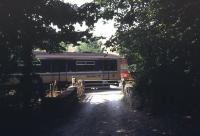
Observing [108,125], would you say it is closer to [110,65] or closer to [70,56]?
[70,56]

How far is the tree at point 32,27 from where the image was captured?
14578mm

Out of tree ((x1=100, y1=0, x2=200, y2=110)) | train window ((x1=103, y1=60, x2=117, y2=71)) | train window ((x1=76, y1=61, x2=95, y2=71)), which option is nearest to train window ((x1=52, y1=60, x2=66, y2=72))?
train window ((x1=76, y1=61, x2=95, y2=71))

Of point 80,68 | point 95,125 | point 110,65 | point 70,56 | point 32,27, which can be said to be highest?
point 70,56

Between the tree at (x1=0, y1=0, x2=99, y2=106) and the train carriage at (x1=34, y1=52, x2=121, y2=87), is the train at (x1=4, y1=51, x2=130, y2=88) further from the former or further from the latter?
the tree at (x1=0, y1=0, x2=99, y2=106)

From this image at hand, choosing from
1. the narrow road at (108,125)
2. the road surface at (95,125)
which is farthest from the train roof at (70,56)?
the road surface at (95,125)

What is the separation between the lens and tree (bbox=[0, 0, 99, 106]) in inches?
574

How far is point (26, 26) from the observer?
15.6 metres

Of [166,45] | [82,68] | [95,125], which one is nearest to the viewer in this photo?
[166,45]

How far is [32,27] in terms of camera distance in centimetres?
1612

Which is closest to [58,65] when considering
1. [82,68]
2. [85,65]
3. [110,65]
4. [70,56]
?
[70,56]

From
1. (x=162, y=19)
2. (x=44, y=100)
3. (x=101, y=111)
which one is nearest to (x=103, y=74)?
(x=101, y=111)

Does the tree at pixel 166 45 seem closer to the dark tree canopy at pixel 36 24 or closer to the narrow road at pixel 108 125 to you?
the narrow road at pixel 108 125

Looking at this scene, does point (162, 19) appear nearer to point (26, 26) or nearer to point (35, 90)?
point (26, 26)

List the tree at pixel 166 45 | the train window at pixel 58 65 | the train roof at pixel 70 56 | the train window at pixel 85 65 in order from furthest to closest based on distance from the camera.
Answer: the train window at pixel 85 65, the train window at pixel 58 65, the train roof at pixel 70 56, the tree at pixel 166 45
